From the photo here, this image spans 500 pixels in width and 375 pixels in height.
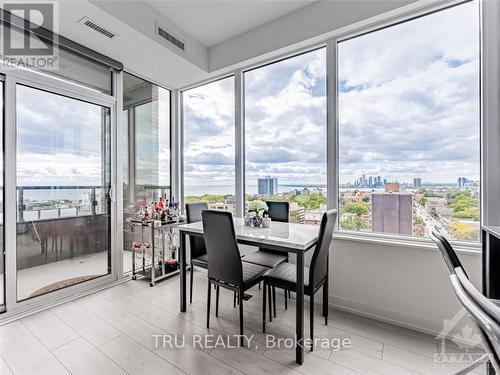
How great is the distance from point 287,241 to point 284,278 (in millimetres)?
331

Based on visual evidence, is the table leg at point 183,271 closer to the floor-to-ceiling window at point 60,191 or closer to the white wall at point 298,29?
the floor-to-ceiling window at point 60,191

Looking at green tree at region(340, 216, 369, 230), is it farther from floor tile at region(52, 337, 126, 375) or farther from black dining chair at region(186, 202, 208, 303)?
floor tile at region(52, 337, 126, 375)

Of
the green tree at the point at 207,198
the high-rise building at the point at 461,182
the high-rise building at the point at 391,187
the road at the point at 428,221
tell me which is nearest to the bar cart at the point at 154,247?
the green tree at the point at 207,198

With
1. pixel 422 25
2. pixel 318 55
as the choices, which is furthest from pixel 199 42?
pixel 422 25

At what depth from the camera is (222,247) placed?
75.9 inches

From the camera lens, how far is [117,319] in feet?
7.21

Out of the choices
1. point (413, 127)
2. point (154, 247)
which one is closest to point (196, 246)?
point (154, 247)

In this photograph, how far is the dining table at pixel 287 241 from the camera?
1709mm

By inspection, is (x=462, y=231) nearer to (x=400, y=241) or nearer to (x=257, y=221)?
(x=400, y=241)

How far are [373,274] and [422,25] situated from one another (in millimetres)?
2325

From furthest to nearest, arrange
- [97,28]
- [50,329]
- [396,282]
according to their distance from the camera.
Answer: [97,28] < [396,282] < [50,329]

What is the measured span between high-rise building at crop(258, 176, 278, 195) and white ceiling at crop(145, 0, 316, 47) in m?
1.84

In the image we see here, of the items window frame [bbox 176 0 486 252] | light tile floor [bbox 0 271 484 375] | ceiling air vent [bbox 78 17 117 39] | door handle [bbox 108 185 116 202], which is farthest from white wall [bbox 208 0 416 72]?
light tile floor [bbox 0 271 484 375]

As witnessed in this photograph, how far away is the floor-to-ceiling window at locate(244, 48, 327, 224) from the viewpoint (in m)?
2.75
